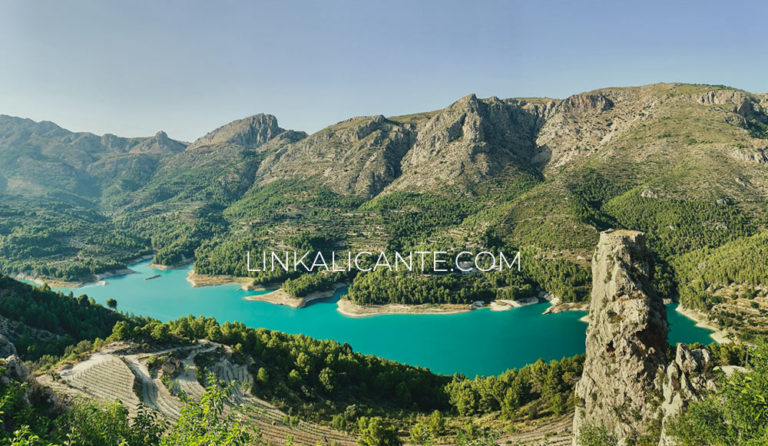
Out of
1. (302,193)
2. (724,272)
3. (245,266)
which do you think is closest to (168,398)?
(245,266)

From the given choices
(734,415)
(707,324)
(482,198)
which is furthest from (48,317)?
(482,198)

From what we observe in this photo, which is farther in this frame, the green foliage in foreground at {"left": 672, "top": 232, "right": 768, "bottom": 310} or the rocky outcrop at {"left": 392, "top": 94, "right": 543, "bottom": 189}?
the rocky outcrop at {"left": 392, "top": 94, "right": 543, "bottom": 189}

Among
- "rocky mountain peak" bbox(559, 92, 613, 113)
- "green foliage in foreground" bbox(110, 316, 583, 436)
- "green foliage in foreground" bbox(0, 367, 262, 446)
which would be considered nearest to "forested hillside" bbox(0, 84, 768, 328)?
"rocky mountain peak" bbox(559, 92, 613, 113)

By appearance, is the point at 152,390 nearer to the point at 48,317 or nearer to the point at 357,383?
the point at 357,383

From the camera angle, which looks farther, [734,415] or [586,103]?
[586,103]

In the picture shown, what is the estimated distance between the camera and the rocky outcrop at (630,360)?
55.9 ft

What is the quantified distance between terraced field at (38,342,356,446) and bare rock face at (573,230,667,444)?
50.4 ft

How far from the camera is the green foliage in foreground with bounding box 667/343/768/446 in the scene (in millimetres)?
11688

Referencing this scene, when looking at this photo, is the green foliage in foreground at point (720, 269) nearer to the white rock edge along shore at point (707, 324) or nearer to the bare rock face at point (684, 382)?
the white rock edge along shore at point (707, 324)

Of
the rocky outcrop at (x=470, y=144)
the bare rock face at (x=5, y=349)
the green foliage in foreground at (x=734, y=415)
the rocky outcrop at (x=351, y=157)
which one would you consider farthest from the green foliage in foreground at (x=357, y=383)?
the rocky outcrop at (x=351, y=157)

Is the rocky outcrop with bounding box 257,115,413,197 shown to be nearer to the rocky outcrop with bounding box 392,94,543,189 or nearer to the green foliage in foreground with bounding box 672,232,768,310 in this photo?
the rocky outcrop with bounding box 392,94,543,189

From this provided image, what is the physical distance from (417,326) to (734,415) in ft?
181

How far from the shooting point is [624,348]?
19453 millimetres

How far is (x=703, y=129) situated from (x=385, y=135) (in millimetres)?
106023
